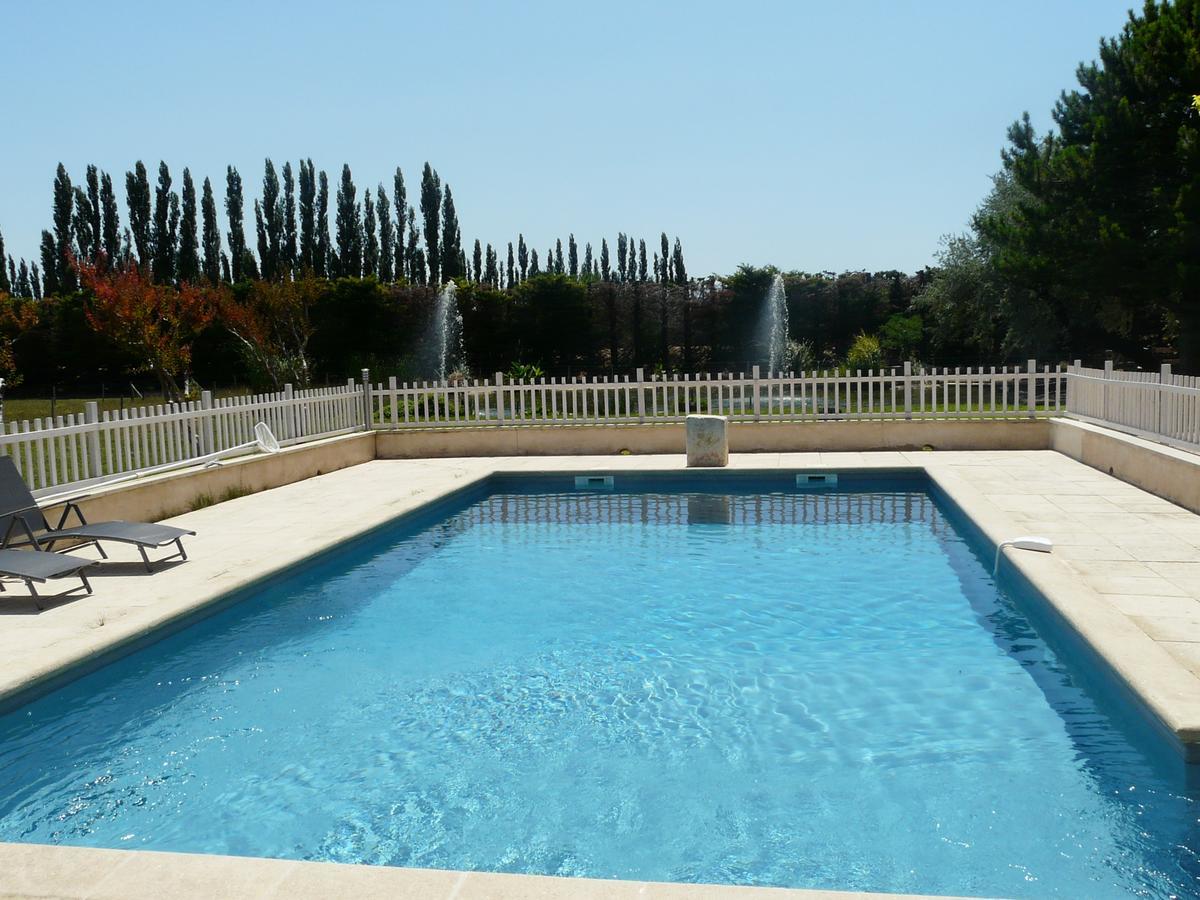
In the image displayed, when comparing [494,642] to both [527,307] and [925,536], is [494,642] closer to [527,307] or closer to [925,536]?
[925,536]

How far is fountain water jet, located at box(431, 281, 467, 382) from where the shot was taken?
32.7 m

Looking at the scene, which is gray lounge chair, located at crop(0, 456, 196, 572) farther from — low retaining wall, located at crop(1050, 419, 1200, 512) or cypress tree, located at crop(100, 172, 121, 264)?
cypress tree, located at crop(100, 172, 121, 264)

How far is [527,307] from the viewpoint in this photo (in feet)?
109

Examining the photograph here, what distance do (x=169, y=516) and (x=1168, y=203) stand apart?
18.9 m

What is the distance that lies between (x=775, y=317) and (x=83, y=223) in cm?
3163

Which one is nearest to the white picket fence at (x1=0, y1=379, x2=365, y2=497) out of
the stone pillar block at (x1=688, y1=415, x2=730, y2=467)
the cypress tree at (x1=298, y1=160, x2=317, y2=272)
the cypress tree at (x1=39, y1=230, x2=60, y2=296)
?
the stone pillar block at (x1=688, y1=415, x2=730, y2=467)

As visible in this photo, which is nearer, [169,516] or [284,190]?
[169,516]

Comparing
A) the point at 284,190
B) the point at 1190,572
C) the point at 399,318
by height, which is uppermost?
the point at 284,190

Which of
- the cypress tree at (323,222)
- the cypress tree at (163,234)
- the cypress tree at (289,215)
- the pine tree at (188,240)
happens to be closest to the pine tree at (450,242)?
the cypress tree at (323,222)

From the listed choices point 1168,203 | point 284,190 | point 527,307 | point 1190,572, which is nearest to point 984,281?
point 1168,203

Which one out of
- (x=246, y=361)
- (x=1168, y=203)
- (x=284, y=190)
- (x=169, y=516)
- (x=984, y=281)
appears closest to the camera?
(x=169, y=516)

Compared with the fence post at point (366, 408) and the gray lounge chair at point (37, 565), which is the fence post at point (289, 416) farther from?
the gray lounge chair at point (37, 565)

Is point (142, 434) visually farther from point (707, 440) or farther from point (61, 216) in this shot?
point (61, 216)

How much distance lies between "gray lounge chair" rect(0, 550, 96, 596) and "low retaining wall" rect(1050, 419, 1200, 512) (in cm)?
806
